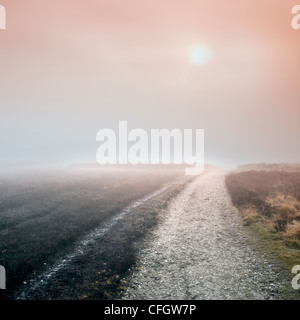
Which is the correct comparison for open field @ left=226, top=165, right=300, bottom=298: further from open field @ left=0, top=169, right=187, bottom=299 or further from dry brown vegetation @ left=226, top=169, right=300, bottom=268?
open field @ left=0, top=169, right=187, bottom=299

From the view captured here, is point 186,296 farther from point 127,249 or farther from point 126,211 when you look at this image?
point 126,211

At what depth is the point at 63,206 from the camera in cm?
2795

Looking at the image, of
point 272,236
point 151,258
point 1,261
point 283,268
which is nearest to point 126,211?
point 151,258

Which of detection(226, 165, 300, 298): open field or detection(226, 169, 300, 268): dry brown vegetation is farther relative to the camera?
detection(226, 169, 300, 268): dry brown vegetation

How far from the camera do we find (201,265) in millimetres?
13766

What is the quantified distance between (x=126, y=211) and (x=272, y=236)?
49.5 ft

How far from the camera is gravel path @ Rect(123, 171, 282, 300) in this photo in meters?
11.1

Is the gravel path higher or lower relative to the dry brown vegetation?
lower

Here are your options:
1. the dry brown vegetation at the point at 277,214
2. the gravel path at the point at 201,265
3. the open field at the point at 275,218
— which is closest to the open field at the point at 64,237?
the gravel path at the point at 201,265

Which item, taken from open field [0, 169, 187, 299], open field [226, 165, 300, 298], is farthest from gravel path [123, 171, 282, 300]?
open field [0, 169, 187, 299]

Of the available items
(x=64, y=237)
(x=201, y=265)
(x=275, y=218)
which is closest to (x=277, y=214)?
(x=275, y=218)

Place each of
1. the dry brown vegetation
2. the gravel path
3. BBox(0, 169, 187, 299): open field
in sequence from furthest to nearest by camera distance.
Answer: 1. the dry brown vegetation
2. BBox(0, 169, 187, 299): open field
3. the gravel path

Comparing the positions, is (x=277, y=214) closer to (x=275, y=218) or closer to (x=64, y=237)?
(x=275, y=218)

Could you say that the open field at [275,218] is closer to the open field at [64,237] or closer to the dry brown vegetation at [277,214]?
the dry brown vegetation at [277,214]
